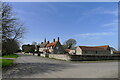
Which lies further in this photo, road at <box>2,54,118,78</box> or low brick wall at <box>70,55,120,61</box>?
low brick wall at <box>70,55,120,61</box>

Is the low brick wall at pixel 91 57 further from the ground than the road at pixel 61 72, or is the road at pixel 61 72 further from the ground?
the road at pixel 61 72

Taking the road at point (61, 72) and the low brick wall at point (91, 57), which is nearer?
the road at point (61, 72)

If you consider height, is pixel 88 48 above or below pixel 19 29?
A: below

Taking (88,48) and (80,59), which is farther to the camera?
(88,48)

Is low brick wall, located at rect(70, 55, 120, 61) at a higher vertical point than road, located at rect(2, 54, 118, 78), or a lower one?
lower

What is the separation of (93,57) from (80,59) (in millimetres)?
3768

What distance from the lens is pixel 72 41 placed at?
112625 mm

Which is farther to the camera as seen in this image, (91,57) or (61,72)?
(91,57)

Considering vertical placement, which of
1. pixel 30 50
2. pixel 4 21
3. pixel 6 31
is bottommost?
pixel 30 50

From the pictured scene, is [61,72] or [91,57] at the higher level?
[61,72]

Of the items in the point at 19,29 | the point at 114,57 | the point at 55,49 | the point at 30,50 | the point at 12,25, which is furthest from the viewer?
the point at 30,50

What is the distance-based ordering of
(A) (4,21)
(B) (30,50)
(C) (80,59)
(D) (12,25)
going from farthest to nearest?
(B) (30,50) < (C) (80,59) < (D) (12,25) < (A) (4,21)

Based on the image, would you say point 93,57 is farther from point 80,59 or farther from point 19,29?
point 19,29

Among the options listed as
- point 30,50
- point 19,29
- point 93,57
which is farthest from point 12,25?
point 30,50
